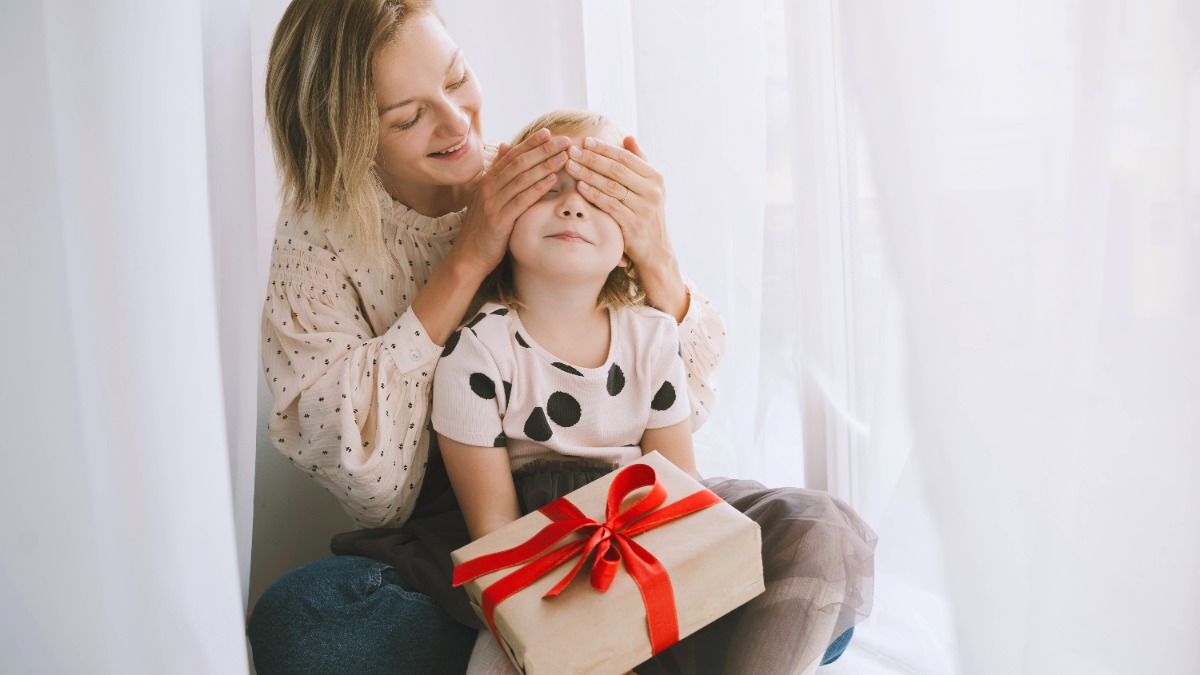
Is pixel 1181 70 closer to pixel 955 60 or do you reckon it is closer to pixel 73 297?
pixel 955 60

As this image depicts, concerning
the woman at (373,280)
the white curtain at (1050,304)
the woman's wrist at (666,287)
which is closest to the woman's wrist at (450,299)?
the woman at (373,280)

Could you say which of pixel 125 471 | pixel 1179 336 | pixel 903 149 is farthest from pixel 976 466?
pixel 125 471

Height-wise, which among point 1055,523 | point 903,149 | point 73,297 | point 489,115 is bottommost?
point 1055,523

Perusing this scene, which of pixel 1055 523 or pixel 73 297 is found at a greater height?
pixel 73 297

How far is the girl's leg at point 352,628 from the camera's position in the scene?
3.09 ft

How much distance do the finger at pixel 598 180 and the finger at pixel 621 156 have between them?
24 millimetres

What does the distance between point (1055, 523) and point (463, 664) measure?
0.65 m

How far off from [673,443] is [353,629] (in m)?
0.41

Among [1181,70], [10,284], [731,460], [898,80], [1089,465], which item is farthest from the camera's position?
[731,460]

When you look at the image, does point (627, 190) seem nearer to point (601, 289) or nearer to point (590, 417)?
point (601, 289)

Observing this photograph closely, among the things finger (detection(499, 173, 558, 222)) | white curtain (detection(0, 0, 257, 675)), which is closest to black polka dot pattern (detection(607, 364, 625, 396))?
finger (detection(499, 173, 558, 222))

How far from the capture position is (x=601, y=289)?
1.13 m

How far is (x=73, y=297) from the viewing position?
0.66m

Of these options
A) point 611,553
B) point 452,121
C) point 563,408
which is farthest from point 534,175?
point 611,553
